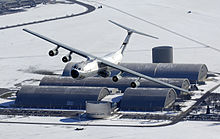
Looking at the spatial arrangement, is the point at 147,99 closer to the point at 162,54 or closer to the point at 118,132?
the point at 118,132

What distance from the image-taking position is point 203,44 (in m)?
196

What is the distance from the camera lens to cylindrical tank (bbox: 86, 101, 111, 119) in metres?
116

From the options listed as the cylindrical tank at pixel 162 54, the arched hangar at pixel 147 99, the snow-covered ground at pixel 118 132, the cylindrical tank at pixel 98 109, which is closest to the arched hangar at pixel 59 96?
the arched hangar at pixel 147 99

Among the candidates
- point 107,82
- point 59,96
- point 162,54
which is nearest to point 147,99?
point 107,82

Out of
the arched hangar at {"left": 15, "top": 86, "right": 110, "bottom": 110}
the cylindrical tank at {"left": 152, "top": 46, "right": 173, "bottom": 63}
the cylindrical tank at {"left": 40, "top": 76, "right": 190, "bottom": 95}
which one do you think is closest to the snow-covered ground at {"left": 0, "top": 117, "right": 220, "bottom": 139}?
the arched hangar at {"left": 15, "top": 86, "right": 110, "bottom": 110}

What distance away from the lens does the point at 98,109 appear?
11619cm

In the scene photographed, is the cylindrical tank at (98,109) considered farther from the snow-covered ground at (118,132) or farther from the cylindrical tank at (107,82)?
the cylindrical tank at (107,82)

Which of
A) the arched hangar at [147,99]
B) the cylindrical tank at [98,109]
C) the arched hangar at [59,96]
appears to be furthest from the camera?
the arched hangar at [59,96]

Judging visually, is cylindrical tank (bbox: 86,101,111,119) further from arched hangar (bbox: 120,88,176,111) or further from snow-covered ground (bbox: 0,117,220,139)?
arched hangar (bbox: 120,88,176,111)

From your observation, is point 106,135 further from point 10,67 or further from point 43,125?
point 10,67

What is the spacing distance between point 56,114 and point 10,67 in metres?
53.9

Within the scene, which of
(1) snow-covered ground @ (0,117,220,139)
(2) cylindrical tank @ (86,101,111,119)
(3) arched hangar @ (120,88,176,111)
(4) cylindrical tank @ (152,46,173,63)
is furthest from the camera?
(4) cylindrical tank @ (152,46,173,63)

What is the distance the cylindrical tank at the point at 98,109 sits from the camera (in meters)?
116

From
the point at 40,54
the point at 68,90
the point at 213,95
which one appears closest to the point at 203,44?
the point at 40,54
